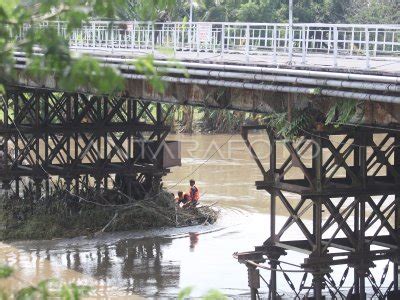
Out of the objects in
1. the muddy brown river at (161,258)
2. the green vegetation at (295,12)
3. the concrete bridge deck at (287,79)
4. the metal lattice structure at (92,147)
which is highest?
the concrete bridge deck at (287,79)

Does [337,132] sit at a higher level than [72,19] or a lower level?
lower

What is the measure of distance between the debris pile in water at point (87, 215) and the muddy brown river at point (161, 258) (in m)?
0.40

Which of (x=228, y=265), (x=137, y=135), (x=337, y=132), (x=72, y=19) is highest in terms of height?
(x=72, y=19)

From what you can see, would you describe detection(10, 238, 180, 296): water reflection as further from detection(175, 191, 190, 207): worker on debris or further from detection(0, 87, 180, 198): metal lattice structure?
detection(175, 191, 190, 207): worker on debris

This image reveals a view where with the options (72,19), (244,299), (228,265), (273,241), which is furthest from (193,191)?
(72,19)

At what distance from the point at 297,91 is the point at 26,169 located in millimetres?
11548

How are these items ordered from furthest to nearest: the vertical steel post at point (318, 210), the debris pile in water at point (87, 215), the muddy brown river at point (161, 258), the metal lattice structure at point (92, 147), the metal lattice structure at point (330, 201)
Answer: the metal lattice structure at point (92, 147)
the debris pile in water at point (87, 215)
the muddy brown river at point (161, 258)
the metal lattice structure at point (330, 201)
the vertical steel post at point (318, 210)

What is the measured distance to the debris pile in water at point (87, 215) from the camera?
2280 centimetres

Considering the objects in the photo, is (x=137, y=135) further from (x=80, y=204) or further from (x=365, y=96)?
(x=365, y=96)

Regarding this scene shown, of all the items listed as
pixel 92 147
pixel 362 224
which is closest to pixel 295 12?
pixel 92 147

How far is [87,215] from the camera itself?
2328 centimetres

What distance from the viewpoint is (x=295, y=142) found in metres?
14.8

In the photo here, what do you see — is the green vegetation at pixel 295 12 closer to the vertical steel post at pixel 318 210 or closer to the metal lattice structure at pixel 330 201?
the metal lattice structure at pixel 330 201

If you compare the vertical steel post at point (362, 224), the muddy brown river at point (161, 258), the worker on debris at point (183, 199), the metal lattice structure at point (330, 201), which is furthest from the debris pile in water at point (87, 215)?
the vertical steel post at point (362, 224)
